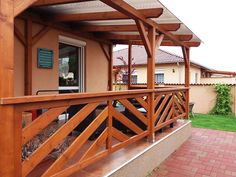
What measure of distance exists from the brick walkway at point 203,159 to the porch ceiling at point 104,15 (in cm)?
274

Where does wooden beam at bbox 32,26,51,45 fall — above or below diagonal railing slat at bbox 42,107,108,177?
above

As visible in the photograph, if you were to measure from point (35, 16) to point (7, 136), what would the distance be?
4.05 meters

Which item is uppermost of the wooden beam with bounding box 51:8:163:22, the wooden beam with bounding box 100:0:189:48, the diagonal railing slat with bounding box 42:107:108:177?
the wooden beam with bounding box 51:8:163:22

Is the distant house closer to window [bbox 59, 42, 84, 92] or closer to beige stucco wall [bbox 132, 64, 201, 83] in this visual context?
beige stucco wall [bbox 132, 64, 201, 83]

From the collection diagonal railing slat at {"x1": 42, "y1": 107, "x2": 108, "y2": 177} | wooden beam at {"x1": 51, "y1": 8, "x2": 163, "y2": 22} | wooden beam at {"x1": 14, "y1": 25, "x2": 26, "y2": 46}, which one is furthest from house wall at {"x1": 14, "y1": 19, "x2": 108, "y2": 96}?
diagonal railing slat at {"x1": 42, "y1": 107, "x2": 108, "y2": 177}

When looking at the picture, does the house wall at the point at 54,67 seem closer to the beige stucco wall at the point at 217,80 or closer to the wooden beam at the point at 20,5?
the wooden beam at the point at 20,5

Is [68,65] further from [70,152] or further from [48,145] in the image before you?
[48,145]

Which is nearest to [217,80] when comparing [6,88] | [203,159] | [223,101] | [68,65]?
[223,101]

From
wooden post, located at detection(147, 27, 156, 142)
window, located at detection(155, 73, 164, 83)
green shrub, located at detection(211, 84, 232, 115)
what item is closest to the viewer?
wooden post, located at detection(147, 27, 156, 142)

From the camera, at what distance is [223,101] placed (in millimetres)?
11406

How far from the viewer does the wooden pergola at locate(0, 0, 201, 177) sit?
6.39ft

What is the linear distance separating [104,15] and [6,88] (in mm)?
3087

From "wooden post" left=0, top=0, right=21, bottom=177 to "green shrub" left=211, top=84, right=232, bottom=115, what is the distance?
36.4 ft

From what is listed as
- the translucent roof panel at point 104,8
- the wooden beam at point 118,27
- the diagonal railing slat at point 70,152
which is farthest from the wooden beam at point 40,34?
the diagonal railing slat at point 70,152
